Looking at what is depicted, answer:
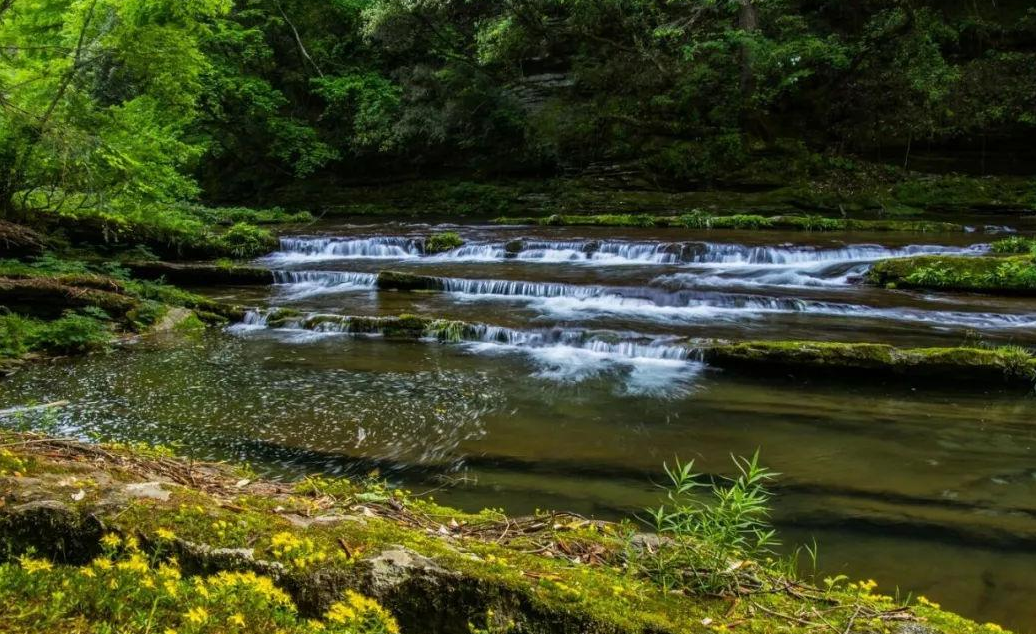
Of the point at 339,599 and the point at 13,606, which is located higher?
the point at 13,606

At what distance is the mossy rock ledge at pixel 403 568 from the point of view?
1.78m

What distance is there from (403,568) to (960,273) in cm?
1153

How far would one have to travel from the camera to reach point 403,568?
1883mm

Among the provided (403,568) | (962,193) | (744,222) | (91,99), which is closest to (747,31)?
(744,222)

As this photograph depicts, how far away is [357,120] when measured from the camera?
2356 cm

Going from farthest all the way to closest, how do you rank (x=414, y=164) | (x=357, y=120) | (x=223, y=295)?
1. (x=414, y=164)
2. (x=357, y=120)
3. (x=223, y=295)

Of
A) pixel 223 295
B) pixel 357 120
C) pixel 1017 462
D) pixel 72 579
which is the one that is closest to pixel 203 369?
pixel 223 295

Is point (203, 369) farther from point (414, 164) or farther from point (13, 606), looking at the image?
point (414, 164)

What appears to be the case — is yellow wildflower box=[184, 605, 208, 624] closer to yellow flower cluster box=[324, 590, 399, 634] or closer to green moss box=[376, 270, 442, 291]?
yellow flower cluster box=[324, 590, 399, 634]

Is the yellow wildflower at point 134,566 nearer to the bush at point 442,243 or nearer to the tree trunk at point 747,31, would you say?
the bush at point 442,243

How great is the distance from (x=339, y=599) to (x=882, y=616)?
5.63ft

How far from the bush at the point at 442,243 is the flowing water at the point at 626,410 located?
443 cm

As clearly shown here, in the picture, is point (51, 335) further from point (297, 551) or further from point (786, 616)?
point (786, 616)

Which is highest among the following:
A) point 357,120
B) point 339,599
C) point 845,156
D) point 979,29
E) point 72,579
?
point 979,29
